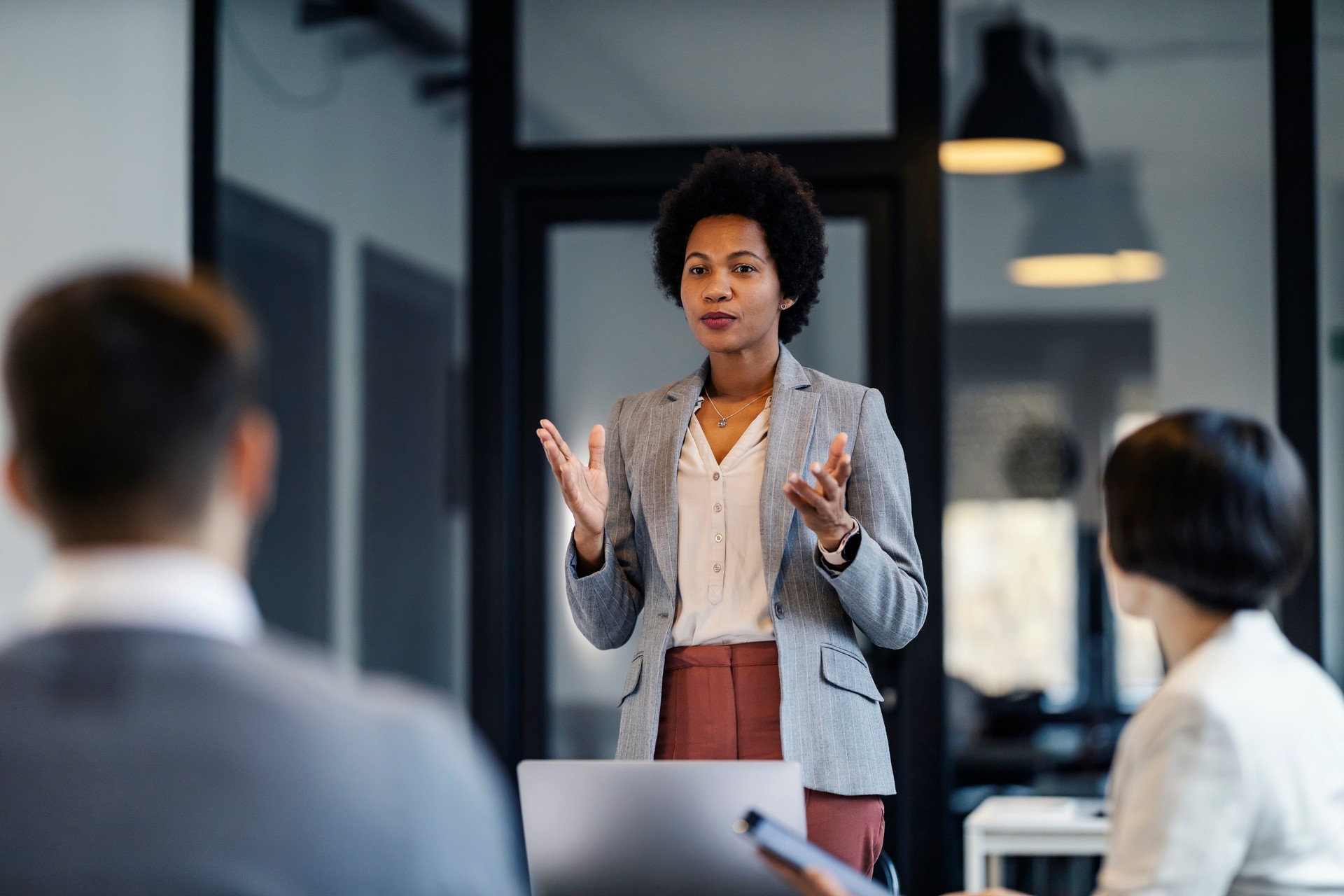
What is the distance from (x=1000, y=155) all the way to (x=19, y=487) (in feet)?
10.2

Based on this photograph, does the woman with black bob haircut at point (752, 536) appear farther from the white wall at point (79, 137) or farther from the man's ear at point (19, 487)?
the white wall at point (79, 137)

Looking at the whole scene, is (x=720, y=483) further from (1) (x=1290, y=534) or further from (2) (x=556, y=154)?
(2) (x=556, y=154)

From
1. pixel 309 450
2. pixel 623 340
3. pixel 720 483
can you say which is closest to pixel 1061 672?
pixel 623 340

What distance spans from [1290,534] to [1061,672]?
237 cm

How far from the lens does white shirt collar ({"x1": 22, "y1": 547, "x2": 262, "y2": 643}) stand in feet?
2.93

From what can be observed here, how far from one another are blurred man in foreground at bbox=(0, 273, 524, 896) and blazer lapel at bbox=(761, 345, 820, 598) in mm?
1261

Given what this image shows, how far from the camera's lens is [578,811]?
1626 millimetres

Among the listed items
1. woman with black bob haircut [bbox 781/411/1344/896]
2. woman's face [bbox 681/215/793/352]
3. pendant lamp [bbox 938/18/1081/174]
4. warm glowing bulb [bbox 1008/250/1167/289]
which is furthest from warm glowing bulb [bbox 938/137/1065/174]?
woman with black bob haircut [bbox 781/411/1344/896]

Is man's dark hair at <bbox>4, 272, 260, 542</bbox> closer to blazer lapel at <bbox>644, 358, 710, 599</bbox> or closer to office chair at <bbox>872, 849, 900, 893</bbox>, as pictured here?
blazer lapel at <bbox>644, 358, 710, 599</bbox>

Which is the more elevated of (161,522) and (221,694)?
(161,522)

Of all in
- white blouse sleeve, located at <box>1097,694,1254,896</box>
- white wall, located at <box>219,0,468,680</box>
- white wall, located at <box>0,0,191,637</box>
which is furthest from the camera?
white wall, located at <box>219,0,468,680</box>

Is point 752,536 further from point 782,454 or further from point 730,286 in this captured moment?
point 730,286

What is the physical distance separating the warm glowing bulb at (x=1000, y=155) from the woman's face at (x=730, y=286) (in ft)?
4.82

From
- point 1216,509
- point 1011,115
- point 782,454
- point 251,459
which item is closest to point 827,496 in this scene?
point 782,454
